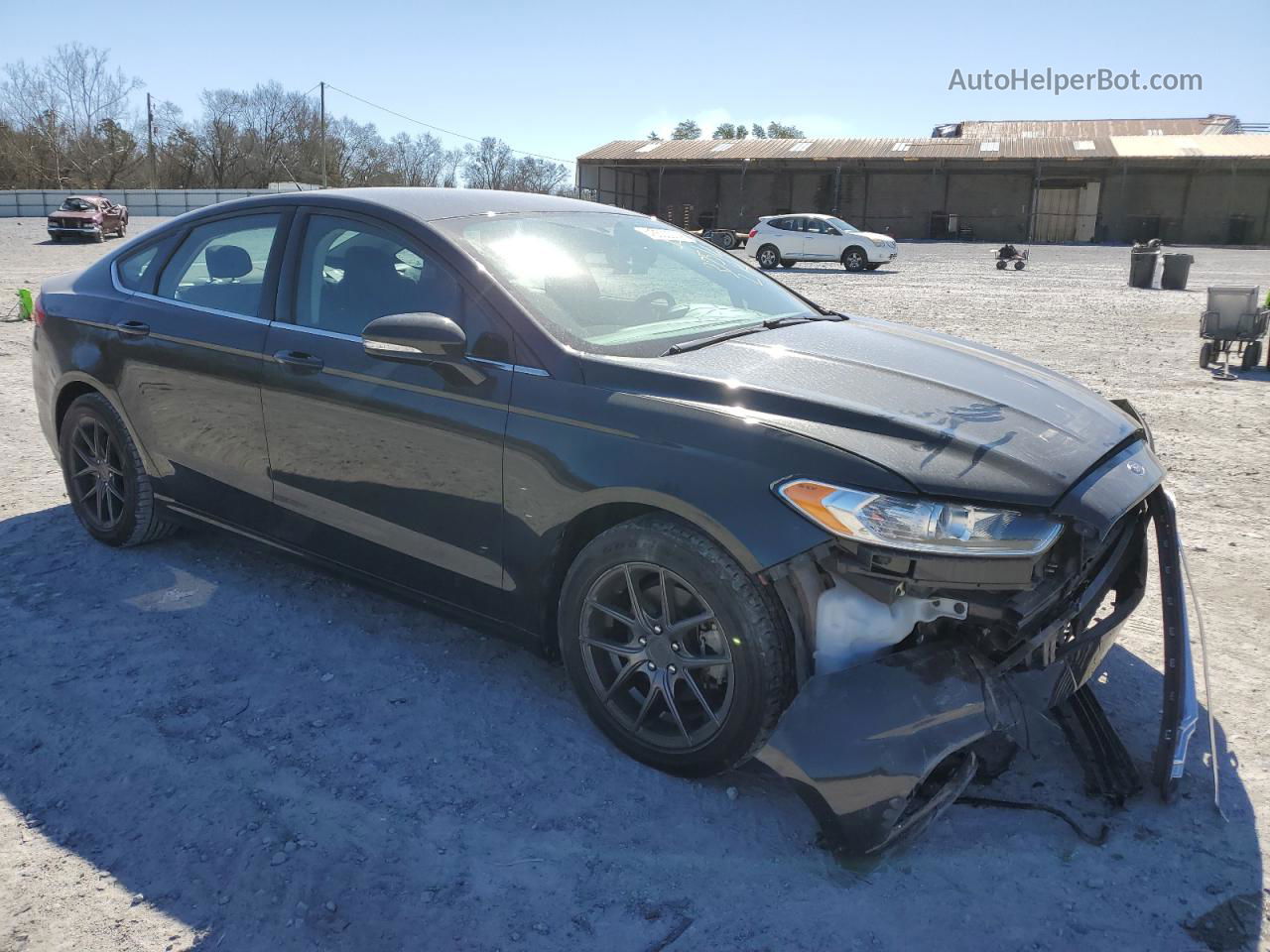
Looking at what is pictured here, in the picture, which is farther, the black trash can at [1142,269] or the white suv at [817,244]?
the white suv at [817,244]

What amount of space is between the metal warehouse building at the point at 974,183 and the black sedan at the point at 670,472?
43961mm

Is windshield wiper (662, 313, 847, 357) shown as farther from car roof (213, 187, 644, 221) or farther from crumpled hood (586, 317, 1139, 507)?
car roof (213, 187, 644, 221)

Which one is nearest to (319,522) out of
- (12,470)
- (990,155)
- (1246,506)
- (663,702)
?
(663,702)

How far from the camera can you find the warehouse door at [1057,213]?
1737 inches

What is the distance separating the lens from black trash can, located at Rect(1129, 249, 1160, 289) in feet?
68.3

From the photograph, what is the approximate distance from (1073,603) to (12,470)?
600cm

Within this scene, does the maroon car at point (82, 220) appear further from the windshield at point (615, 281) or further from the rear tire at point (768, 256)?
the windshield at point (615, 281)

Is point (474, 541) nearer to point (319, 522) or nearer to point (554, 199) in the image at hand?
point (319, 522)

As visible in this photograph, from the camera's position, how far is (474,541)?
3182mm

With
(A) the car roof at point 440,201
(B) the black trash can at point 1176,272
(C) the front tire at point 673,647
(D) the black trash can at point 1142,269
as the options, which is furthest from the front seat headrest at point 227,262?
(D) the black trash can at point 1142,269

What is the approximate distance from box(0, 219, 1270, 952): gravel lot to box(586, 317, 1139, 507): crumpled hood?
984 mm

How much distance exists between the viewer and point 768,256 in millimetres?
28766

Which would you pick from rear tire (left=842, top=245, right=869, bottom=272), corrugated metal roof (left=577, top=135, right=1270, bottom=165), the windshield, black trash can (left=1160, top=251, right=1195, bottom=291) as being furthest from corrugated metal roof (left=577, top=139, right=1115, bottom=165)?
the windshield

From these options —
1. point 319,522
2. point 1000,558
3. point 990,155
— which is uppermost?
point 990,155
